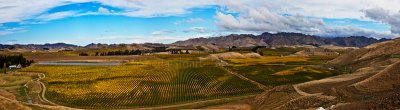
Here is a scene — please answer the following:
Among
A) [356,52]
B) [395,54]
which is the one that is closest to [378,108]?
[395,54]

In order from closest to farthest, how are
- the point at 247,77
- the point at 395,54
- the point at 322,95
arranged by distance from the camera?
the point at 322,95 < the point at 247,77 < the point at 395,54

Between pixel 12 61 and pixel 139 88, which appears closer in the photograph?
pixel 139 88

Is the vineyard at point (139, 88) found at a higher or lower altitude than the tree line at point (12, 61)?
lower

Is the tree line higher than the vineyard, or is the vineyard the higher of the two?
the tree line

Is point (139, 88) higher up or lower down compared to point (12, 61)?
lower down

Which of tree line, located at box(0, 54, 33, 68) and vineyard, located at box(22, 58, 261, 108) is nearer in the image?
vineyard, located at box(22, 58, 261, 108)

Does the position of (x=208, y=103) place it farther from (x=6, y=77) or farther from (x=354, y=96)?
(x=6, y=77)

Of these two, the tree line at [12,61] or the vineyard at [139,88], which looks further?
the tree line at [12,61]

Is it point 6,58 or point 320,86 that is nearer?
point 320,86
